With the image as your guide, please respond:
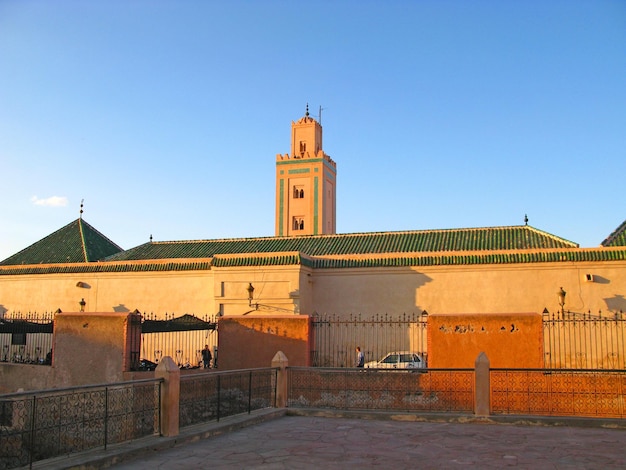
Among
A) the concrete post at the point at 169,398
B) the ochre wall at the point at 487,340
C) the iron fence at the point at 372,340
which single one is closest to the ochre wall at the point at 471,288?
the iron fence at the point at 372,340

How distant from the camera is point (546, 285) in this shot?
22.2 meters

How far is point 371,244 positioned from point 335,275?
2.37 m

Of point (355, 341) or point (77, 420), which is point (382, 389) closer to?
point (77, 420)

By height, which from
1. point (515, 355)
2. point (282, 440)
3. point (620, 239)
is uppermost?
point (620, 239)

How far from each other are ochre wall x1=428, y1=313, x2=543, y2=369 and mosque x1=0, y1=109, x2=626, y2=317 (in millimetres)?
7433

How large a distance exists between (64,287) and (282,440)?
1962 cm

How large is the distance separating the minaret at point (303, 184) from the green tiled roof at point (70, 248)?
49.1 ft

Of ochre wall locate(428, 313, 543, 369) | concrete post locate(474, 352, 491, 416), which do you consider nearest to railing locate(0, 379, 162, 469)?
concrete post locate(474, 352, 491, 416)

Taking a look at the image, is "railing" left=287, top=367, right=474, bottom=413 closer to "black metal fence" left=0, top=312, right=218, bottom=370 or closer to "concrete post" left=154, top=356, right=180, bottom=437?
"concrete post" left=154, top=356, right=180, bottom=437

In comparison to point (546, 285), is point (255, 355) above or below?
below

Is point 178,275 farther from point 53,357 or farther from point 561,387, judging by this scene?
point 561,387

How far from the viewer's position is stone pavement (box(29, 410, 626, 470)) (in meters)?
8.56

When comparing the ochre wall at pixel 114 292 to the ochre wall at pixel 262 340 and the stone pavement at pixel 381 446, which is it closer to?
the ochre wall at pixel 262 340

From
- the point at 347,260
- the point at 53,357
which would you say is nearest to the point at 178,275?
the point at 347,260
